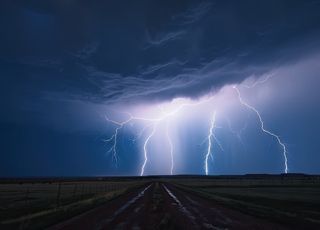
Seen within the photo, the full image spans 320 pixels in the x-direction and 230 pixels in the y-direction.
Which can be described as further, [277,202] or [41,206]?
[277,202]

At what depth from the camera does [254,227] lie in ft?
45.2

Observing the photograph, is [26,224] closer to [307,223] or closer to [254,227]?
[254,227]

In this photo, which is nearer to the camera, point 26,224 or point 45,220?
point 26,224

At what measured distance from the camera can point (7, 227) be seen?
13758 millimetres

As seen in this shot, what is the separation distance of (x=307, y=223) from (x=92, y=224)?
921cm

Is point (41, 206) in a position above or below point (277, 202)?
below

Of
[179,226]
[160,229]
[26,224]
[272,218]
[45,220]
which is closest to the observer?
[160,229]

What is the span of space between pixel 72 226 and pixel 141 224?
→ 9.18 feet

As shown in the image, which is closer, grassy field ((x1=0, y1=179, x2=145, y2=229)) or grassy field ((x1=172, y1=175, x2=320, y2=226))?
grassy field ((x1=0, y1=179, x2=145, y2=229))

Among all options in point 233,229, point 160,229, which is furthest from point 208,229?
point 160,229

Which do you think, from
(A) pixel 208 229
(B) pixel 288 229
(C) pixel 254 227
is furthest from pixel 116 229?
(B) pixel 288 229

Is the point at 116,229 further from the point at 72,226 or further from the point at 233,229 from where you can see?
the point at 233,229

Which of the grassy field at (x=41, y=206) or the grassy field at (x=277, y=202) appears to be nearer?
the grassy field at (x=41, y=206)

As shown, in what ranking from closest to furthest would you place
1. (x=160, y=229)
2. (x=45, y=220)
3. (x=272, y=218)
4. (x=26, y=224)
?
(x=160, y=229) < (x=26, y=224) < (x=45, y=220) < (x=272, y=218)
